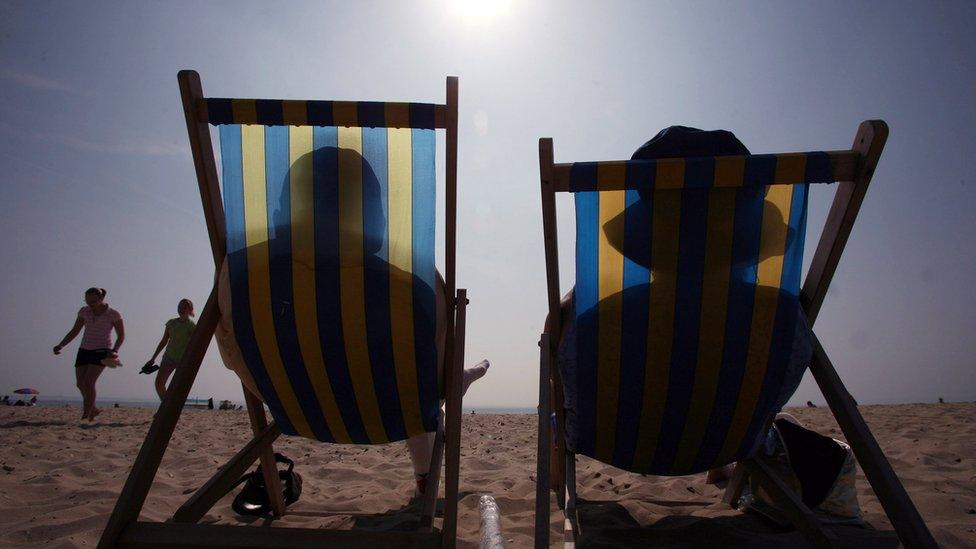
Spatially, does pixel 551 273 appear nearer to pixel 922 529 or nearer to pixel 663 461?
pixel 663 461

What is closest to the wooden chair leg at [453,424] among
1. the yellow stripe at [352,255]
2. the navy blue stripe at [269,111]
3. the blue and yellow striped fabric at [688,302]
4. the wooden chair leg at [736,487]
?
the yellow stripe at [352,255]

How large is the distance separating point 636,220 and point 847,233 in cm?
55

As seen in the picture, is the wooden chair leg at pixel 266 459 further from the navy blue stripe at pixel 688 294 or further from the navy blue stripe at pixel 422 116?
the navy blue stripe at pixel 688 294

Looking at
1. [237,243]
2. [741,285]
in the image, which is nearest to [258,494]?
[237,243]

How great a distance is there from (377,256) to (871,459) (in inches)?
54.1

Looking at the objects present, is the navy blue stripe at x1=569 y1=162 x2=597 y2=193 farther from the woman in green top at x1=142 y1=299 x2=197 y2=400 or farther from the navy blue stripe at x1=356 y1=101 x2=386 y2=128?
the woman in green top at x1=142 y1=299 x2=197 y2=400

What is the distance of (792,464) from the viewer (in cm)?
194

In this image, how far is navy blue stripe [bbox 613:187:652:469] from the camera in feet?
5.13

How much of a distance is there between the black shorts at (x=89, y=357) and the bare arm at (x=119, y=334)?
0.13 metres

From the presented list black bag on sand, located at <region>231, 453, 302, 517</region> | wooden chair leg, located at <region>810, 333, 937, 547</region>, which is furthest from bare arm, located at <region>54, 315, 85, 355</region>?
wooden chair leg, located at <region>810, 333, 937, 547</region>

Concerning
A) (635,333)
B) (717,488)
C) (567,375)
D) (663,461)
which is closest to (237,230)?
(567,375)

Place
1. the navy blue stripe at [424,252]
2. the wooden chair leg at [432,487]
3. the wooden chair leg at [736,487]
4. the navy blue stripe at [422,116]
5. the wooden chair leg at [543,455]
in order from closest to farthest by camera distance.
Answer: the wooden chair leg at [543,455], the wooden chair leg at [432,487], the navy blue stripe at [422,116], the navy blue stripe at [424,252], the wooden chair leg at [736,487]

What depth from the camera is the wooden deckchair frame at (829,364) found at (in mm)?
1287

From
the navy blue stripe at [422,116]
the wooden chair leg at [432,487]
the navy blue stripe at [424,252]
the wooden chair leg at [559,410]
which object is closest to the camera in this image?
the wooden chair leg at [432,487]
